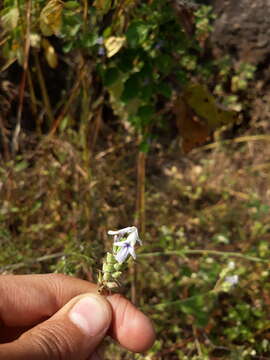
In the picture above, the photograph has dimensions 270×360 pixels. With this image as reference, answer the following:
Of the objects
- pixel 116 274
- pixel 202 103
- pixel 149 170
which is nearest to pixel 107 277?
pixel 116 274

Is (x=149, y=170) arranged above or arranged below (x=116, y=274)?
below

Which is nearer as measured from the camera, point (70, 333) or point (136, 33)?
point (70, 333)

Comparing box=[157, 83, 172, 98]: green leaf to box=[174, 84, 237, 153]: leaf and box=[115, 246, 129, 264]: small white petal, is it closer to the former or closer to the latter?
box=[174, 84, 237, 153]: leaf

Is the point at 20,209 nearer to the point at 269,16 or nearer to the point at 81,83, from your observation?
the point at 81,83

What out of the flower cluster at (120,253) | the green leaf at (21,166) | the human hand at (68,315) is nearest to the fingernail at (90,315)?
the human hand at (68,315)

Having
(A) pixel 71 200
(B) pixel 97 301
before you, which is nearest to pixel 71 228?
(A) pixel 71 200

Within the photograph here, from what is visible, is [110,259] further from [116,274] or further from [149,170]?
[149,170]
